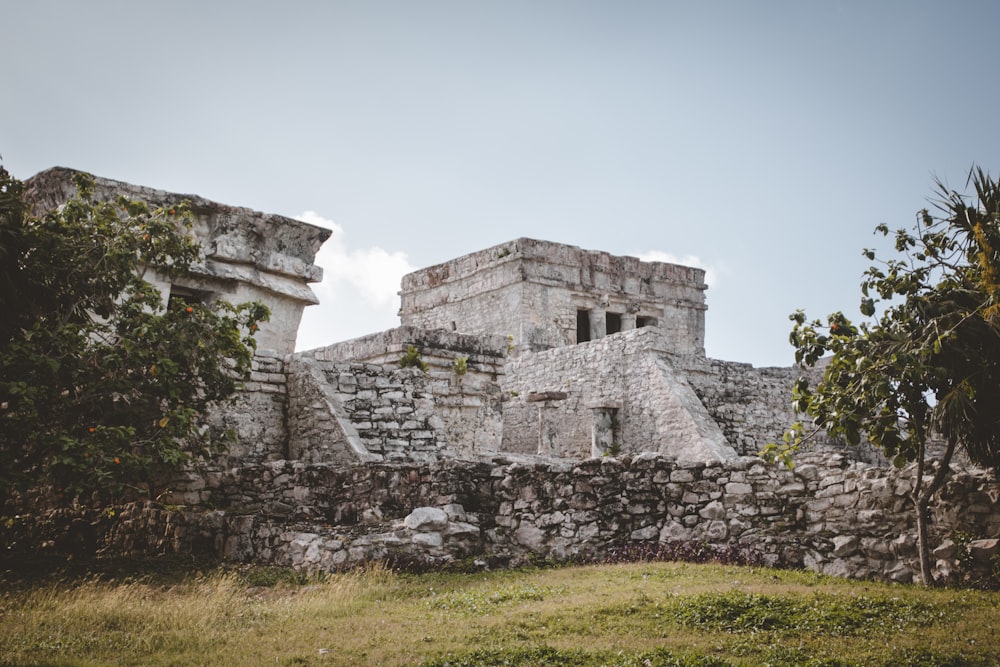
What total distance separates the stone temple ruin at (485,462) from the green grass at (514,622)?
0.62 m

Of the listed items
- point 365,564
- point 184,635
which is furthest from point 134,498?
point 184,635

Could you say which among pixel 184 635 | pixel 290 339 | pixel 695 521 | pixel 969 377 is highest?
pixel 290 339

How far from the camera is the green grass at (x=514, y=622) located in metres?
5.15

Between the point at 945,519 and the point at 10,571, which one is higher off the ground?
the point at 945,519

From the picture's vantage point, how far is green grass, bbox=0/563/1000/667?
5.15 metres

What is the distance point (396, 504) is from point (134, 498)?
2.73 m

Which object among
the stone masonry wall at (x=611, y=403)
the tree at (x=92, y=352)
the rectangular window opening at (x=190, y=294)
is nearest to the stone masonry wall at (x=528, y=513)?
the tree at (x=92, y=352)

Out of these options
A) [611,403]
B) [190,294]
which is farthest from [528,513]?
[611,403]

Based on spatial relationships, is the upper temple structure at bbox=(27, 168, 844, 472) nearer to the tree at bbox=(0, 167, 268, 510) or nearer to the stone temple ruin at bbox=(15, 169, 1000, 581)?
the stone temple ruin at bbox=(15, 169, 1000, 581)

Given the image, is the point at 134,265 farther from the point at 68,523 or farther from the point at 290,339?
the point at 290,339

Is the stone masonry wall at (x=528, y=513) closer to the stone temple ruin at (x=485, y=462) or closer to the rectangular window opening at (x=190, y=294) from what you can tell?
the stone temple ruin at (x=485, y=462)

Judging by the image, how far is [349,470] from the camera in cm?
875

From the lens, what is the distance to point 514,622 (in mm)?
5898

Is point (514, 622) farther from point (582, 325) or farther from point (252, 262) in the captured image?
point (582, 325)
